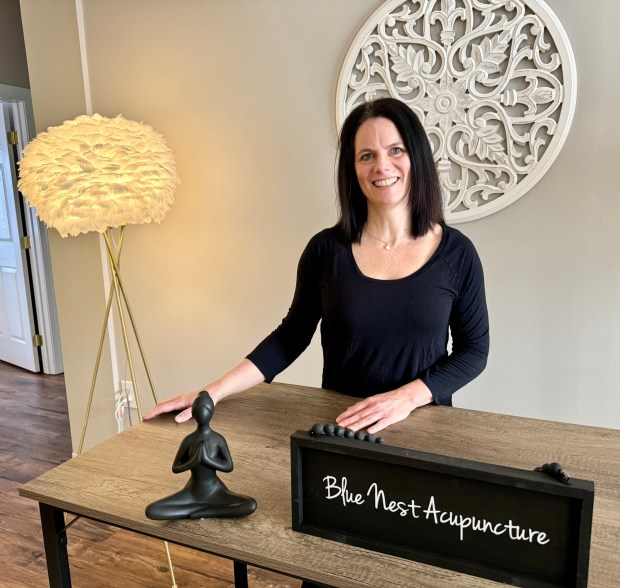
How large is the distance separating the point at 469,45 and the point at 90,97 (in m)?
1.72

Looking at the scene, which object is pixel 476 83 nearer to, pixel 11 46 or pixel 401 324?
pixel 401 324

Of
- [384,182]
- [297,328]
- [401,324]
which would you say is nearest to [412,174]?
[384,182]

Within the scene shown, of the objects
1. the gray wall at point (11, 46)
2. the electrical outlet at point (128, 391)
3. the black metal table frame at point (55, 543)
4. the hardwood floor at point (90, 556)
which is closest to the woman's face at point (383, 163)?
the black metal table frame at point (55, 543)

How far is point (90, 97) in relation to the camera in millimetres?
2602

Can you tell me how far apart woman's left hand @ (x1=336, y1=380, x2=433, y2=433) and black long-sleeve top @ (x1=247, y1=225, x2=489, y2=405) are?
4 centimetres

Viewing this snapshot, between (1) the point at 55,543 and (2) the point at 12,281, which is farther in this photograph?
(2) the point at 12,281

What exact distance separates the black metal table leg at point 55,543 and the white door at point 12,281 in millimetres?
3816

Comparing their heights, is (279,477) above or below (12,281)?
above

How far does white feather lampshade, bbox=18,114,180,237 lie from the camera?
1.87m

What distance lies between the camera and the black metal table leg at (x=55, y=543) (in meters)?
0.98

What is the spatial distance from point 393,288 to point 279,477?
54 cm

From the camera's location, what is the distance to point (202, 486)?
861 millimetres

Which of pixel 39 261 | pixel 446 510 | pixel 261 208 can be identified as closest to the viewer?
pixel 446 510

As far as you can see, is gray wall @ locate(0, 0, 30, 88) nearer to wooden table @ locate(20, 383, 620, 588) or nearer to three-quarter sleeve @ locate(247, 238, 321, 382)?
three-quarter sleeve @ locate(247, 238, 321, 382)
